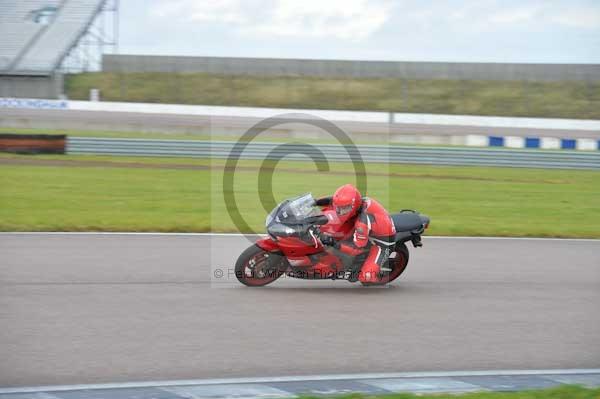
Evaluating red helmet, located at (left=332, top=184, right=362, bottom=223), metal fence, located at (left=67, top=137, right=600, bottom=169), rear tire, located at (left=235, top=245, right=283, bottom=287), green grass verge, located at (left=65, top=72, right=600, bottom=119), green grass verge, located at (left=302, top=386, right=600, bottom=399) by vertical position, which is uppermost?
green grass verge, located at (left=65, top=72, right=600, bottom=119)

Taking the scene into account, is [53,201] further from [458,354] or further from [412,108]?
[412,108]

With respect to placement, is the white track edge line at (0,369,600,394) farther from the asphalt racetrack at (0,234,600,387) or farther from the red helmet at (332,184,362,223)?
the red helmet at (332,184,362,223)

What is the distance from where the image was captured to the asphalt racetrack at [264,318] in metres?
6.04

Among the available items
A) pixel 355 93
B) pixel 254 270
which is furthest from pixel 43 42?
pixel 254 270

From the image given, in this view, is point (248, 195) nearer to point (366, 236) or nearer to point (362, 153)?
point (362, 153)

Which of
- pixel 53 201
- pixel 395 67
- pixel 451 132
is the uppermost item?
pixel 395 67

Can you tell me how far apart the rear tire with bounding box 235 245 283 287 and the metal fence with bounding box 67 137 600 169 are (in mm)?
15053

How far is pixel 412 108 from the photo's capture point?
46.1 m

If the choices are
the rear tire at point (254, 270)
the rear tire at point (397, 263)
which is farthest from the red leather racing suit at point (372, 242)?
the rear tire at point (254, 270)

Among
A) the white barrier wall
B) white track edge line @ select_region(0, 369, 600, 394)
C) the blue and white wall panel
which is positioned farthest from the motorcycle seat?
the white barrier wall

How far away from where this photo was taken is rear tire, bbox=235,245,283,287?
8672 millimetres

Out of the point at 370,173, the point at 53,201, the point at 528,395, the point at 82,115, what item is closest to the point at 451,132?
the point at 370,173

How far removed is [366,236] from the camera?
8578 millimetres

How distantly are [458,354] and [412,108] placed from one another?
133 ft
